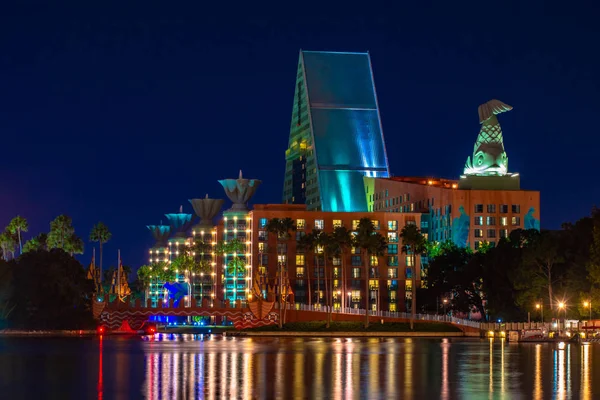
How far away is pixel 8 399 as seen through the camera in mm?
61312

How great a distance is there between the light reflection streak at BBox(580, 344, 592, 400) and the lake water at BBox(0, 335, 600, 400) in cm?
6

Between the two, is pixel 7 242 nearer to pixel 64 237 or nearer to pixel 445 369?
→ pixel 64 237

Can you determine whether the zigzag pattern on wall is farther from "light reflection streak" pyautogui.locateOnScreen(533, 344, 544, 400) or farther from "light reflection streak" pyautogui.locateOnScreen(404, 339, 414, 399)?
"light reflection streak" pyautogui.locateOnScreen(533, 344, 544, 400)

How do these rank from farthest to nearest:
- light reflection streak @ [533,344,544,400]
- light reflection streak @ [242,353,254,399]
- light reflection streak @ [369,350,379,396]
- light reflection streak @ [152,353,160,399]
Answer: light reflection streak @ [369,350,379,396] → light reflection streak @ [152,353,160,399] → light reflection streak @ [242,353,254,399] → light reflection streak @ [533,344,544,400]

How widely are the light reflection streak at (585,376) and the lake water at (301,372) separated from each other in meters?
0.06

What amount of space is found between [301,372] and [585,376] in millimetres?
18042

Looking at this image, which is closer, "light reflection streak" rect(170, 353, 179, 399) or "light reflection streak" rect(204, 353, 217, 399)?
"light reflection streak" rect(204, 353, 217, 399)

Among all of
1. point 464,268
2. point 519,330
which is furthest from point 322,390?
point 464,268

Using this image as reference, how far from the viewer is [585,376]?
7456cm

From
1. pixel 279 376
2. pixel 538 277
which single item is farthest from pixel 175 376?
pixel 538 277

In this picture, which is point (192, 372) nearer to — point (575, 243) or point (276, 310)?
point (575, 243)

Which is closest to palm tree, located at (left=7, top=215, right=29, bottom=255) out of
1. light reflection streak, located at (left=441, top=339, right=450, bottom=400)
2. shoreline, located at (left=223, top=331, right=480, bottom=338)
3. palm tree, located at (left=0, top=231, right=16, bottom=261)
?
palm tree, located at (left=0, top=231, right=16, bottom=261)

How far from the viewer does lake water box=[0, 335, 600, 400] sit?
210ft

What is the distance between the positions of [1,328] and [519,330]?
6495 cm
